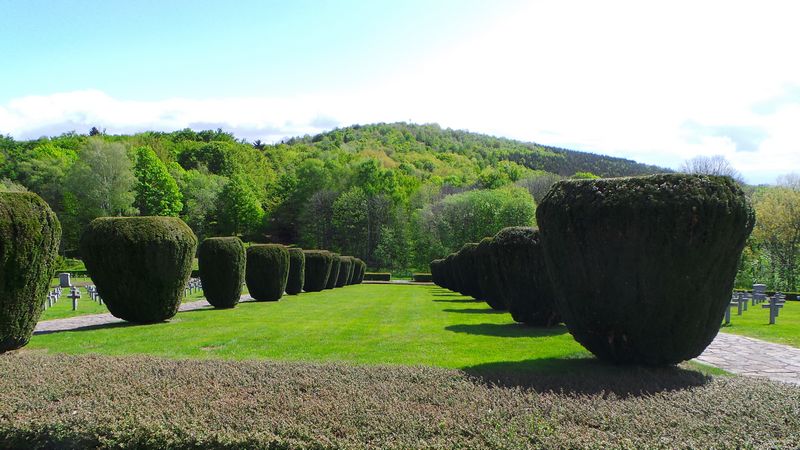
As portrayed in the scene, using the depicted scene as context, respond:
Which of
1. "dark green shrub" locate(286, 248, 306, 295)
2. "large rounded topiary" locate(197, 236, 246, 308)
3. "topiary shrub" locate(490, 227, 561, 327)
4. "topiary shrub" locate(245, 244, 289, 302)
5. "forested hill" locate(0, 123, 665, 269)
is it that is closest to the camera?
"topiary shrub" locate(490, 227, 561, 327)

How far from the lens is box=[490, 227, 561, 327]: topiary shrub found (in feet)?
39.3

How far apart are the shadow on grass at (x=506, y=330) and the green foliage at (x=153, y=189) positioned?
50.8 meters

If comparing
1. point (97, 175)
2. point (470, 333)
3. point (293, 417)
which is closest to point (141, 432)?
point (293, 417)

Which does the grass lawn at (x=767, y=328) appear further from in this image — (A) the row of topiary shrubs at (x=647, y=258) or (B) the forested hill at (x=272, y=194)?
(B) the forested hill at (x=272, y=194)

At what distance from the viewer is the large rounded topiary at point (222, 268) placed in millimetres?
17312

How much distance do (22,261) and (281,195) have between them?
7213 centimetres

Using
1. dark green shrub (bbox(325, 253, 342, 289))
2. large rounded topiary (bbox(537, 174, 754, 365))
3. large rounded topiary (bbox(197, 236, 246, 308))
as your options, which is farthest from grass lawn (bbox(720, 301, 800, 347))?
dark green shrub (bbox(325, 253, 342, 289))

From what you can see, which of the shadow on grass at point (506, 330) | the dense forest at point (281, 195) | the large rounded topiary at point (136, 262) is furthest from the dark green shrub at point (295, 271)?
the dense forest at point (281, 195)

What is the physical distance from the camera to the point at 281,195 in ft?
261

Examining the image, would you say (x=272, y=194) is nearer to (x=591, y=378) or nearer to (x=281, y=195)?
(x=281, y=195)

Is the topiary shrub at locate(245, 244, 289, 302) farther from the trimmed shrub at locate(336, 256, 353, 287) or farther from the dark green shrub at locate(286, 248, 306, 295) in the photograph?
the trimmed shrub at locate(336, 256, 353, 287)

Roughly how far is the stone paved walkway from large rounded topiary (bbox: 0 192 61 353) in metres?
11.4

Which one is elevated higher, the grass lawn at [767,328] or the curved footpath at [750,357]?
the curved footpath at [750,357]

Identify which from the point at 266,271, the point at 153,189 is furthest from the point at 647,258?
the point at 153,189
